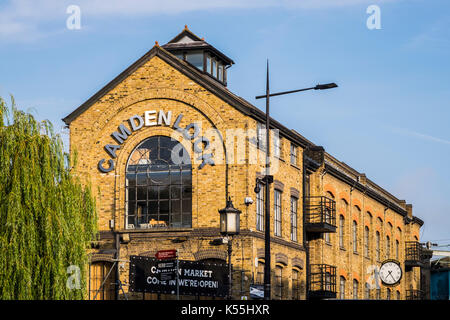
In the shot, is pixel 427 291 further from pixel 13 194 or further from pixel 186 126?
pixel 13 194

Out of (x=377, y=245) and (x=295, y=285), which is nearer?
(x=295, y=285)

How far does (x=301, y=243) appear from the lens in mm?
37250

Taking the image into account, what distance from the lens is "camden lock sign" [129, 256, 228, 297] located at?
28203mm

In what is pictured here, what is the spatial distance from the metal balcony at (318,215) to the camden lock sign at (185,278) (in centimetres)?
810

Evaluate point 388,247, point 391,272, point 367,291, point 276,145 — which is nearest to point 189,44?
point 276,145

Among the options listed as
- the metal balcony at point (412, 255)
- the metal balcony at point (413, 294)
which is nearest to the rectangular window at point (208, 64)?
the metal balcony at point (412, 255)

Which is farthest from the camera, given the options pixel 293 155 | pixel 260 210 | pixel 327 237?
pixel 327 237

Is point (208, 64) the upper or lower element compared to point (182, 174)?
upper

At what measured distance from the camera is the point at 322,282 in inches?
1464

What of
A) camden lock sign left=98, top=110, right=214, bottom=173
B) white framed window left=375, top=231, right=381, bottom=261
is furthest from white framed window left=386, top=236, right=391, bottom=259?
camden lock sign left=98, top=110, right=214, bottom=173

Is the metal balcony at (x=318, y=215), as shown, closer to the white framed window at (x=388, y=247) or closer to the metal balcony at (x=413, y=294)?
the white framed window at (x=388, y=247)

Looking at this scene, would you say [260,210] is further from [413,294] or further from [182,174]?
[413,294]

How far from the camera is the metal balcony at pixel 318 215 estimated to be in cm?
3716

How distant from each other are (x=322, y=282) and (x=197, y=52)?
12.5 metres
